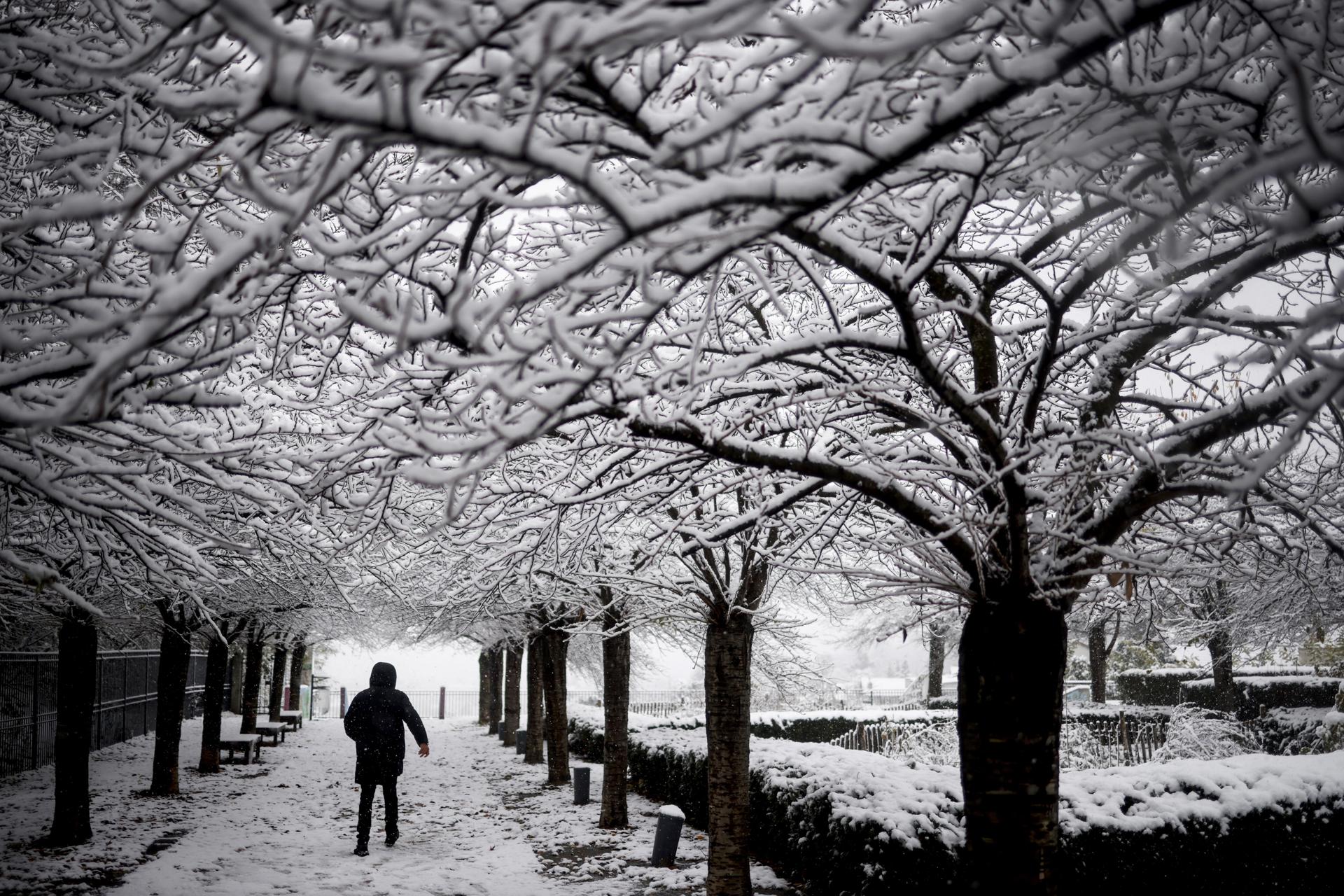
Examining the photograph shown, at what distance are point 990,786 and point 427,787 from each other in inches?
484

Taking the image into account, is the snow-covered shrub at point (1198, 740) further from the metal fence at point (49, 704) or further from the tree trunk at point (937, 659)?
the metal fence at point (49, 704)

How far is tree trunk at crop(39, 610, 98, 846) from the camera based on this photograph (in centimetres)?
837

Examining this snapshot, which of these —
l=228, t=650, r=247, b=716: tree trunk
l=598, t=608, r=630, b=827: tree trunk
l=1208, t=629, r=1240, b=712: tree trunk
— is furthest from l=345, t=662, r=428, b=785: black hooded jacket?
l=228, t=650, r=247, b=716: tree trunk

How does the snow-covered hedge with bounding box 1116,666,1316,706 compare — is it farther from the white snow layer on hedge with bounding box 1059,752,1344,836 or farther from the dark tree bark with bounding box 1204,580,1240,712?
the white snow layer on hedge with bounding box 1059,752,1344,836

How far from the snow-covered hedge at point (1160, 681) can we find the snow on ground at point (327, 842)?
23.8 meters

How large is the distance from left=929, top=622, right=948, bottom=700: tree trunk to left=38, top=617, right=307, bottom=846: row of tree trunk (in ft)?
68.7

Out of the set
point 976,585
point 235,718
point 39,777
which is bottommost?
point 235,718

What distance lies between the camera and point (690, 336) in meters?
4.48

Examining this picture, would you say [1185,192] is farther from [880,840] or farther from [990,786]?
[880,840]

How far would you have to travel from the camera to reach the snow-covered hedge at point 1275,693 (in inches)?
835

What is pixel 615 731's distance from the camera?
10.4m

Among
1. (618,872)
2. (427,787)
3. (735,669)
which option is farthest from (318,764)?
(735,669)

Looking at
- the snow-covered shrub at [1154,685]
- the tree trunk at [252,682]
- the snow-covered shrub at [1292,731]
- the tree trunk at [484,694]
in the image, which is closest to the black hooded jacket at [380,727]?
the tree trunk at [252,682]

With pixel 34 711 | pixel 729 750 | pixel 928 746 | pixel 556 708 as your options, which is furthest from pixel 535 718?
pixel 729 750
